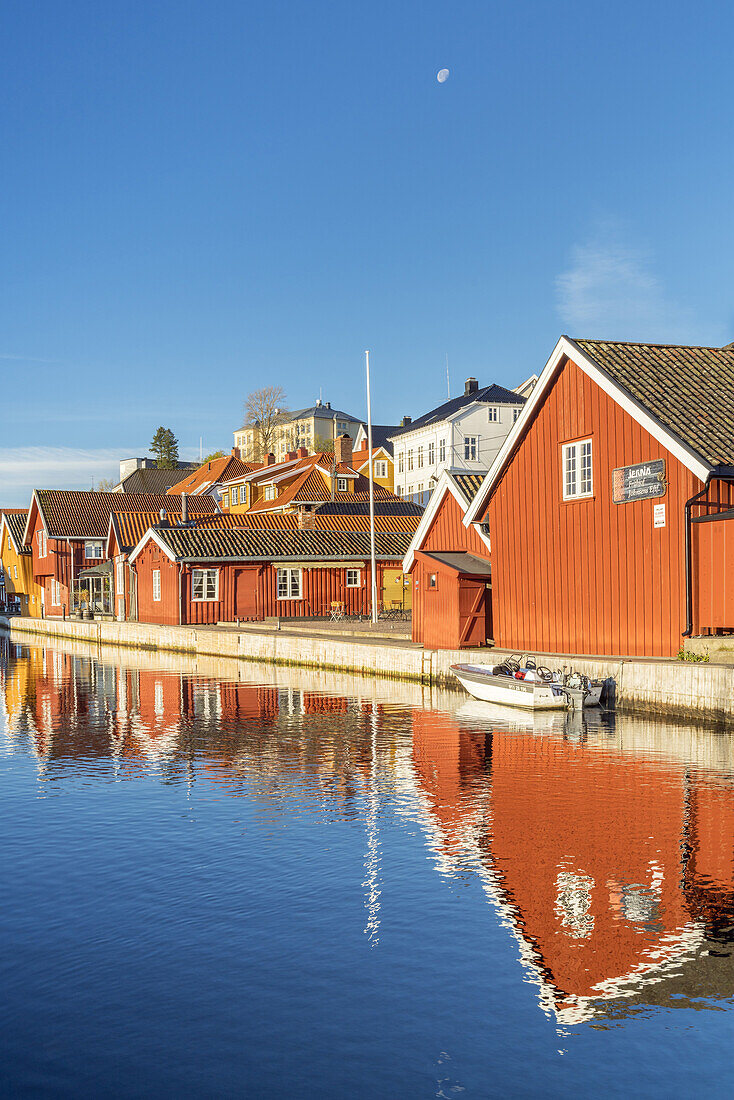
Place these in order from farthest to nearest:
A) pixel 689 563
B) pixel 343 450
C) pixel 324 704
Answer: pixel 343 450 < pixel 324 704 < pixel 689 563

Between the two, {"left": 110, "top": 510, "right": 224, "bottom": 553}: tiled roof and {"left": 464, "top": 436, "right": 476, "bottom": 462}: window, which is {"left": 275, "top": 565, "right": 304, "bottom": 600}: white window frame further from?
{"left": 464, "top": 436, "right": 476, "bottom": 462}: window

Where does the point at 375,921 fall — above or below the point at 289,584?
below

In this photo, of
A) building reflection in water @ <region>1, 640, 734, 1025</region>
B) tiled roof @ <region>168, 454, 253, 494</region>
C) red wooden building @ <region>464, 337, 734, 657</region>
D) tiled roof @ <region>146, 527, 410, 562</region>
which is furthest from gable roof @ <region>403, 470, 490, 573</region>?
tiled roof @ <region>168, 454, 253, 494</region>

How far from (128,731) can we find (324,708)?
4940mm

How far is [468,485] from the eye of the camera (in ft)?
115

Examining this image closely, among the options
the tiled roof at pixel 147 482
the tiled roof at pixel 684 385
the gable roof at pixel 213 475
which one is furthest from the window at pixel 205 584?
the tiled roof at pixel 147 482

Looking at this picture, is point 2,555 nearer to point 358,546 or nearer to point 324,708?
Result: point 358,546

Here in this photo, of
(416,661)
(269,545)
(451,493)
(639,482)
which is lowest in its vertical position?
(416,661)

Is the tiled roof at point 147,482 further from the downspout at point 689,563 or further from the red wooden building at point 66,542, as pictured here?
the downspout at point 689,563

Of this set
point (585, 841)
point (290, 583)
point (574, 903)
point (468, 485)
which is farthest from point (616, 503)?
point (290, 583)

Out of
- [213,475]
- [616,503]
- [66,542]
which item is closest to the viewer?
[616,503]

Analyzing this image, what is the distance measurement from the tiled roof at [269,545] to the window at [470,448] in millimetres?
25246

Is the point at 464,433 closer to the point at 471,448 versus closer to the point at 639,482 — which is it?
the point at 471,448

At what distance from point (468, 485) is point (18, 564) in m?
64.9
